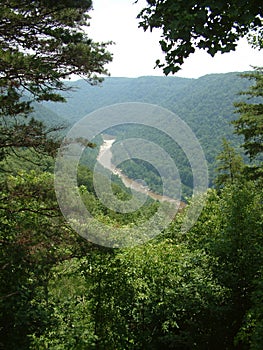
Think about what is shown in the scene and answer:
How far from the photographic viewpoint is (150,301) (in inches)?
384

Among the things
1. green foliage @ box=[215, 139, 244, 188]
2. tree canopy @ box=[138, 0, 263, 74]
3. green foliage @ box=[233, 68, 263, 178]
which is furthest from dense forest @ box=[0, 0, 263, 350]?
green foliage @ box=[215, 139, 244, 188]

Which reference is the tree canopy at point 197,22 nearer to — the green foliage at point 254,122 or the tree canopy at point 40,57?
the tree canopy at point 40,57

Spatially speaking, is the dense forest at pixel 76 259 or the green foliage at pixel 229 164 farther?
the green foliage at pixel 229 164

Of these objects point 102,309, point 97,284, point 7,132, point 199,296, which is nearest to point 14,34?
point 7,132

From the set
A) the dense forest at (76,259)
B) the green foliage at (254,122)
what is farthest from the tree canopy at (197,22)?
the green foliage at (254,122)

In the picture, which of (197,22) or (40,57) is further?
(40,57)

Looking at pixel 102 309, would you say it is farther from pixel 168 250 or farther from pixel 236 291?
pixel 236 291

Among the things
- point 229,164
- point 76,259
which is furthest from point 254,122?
point 229,164

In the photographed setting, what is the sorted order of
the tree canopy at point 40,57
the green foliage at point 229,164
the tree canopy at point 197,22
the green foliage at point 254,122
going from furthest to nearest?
1. the green foliage at point 229,164
2. the green foliage at point 254,122
3. the tree canopy at point 40,57
4. the tree canopy at point 197,22

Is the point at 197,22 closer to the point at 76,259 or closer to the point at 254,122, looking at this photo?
the point at 76,259

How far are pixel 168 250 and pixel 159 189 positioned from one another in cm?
7880

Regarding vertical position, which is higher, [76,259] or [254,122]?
[254,122]

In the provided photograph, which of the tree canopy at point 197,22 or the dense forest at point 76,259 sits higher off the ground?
the tree canopy at point 197,22

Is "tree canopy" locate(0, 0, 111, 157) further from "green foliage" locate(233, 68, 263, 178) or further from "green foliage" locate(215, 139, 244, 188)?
"green foliage" locate(215, 139, 244, 188)
